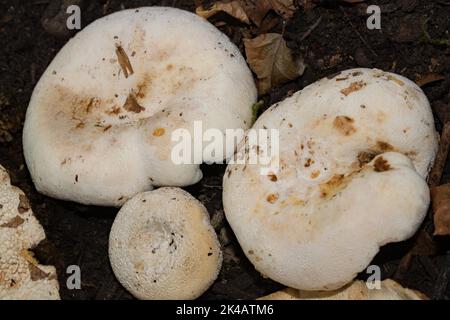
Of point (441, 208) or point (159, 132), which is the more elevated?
point (159, 132)

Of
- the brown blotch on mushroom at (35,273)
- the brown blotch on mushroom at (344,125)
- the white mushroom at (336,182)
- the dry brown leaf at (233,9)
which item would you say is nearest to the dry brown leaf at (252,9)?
the dry brown leaf at (233,9)

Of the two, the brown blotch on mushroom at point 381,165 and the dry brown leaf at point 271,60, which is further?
the dry brown leaf at point 271,60

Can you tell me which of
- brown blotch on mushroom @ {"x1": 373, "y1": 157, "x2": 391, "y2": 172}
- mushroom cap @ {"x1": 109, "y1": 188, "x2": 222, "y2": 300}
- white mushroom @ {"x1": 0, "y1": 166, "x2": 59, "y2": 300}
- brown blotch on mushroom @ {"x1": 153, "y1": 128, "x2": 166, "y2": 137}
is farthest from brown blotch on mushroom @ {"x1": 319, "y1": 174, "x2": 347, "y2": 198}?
white mushroom @ {"x1": 0, "y1": 166, "x2": 59, "y2": 300}

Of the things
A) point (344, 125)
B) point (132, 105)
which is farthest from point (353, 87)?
point (132, 105)

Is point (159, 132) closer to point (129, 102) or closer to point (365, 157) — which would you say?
point (129, 102)

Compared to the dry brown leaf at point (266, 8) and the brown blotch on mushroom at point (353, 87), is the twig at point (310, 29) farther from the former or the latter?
the brown blotch on mushroom at point (353, 87)

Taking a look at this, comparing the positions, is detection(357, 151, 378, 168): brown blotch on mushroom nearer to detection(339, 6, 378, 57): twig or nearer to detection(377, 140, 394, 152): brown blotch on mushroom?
detection(377, 140, 394, 152): brown blotch on mushroom
